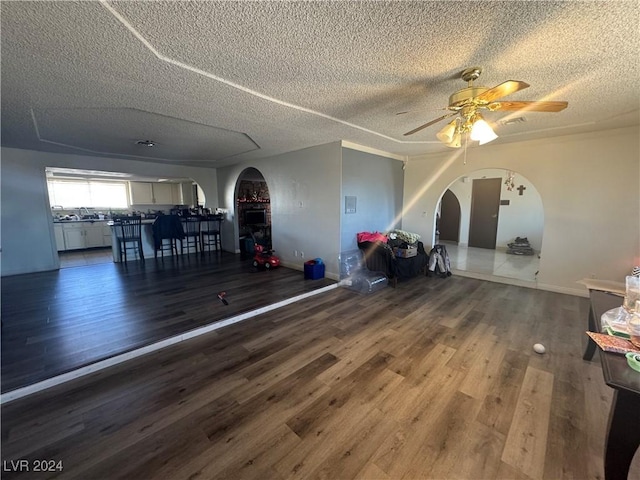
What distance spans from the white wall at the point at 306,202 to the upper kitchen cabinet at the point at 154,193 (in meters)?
4.54

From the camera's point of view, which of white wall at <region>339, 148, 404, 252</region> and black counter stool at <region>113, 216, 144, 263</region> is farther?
black counter stool at <region>113, 216, 144, 263</region>

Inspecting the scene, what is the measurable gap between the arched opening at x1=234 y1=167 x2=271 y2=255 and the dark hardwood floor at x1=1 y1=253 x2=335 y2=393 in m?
1.24

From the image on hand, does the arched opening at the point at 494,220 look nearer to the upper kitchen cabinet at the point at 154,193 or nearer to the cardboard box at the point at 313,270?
the cardboard box at the point at 313,270

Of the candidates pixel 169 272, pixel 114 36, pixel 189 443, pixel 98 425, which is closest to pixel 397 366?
pixel 189 443

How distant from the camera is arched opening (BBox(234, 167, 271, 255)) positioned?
22.0ft

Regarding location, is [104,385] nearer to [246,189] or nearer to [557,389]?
[557,389]

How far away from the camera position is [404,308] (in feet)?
11.3

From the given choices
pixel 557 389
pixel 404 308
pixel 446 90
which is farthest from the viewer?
pixel 404 308

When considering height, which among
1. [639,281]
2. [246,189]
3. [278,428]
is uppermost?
[246,189]

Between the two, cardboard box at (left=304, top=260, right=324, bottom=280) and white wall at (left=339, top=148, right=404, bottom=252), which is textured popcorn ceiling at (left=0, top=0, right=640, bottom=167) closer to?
white wall at (left=339, top=148, right=404, bottom=252)

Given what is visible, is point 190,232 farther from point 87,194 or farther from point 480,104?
point 480,104

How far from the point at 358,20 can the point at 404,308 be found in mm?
3133

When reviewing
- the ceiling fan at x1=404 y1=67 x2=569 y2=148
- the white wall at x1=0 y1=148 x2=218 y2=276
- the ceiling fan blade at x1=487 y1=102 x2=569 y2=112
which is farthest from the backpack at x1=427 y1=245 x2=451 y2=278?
the white wall at x1=0 y1=148 x2=218 y2=276

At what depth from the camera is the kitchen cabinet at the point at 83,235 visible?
6832 millimetres
